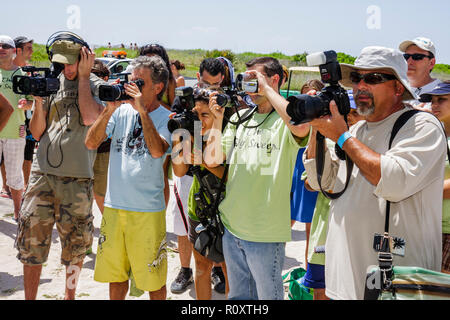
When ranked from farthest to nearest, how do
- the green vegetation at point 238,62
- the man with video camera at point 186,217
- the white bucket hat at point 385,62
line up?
the green vegetation at point 238,62, the man with video camera at point 186,217, the white bucket hat at point 385,62

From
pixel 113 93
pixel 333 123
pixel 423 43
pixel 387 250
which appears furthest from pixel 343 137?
pixel 423 43

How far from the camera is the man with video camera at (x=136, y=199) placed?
113 inches

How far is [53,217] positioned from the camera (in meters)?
3.23

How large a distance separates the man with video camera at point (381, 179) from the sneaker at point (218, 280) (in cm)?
178

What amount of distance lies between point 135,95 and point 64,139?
0.85 metres

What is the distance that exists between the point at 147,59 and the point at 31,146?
3.64 metres

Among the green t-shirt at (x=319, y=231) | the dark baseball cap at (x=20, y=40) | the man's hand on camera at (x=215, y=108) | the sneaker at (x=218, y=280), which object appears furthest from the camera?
the dark baseball cap at (x=20, y=40)

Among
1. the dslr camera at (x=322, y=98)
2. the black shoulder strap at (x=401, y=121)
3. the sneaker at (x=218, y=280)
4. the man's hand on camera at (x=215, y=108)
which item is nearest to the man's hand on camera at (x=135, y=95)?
the man's hand on camera at (x=215, y=108)

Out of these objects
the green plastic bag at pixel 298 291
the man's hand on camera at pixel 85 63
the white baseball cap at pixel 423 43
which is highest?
the white baseball cap at pixel 423 43

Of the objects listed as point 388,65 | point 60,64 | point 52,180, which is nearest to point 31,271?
point 52,180

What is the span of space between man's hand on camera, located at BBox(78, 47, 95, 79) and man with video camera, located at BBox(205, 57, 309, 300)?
1.21 metres

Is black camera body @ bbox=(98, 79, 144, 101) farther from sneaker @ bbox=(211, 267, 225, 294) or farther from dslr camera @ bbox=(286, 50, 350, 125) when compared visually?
sneaker @ bbox=(211, 267, 225, 294)

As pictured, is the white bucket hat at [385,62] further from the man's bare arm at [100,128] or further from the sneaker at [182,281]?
the sneaker at [182,281]
